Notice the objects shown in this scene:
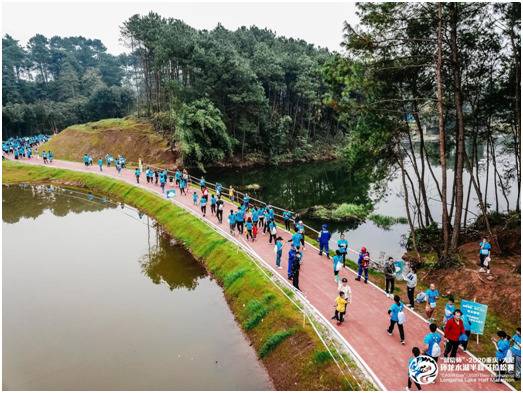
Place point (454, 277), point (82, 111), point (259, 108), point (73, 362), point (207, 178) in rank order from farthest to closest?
point (82, 111)
point (259, 108)
point (207, 178)
point (454, 277)
point (73, 362)

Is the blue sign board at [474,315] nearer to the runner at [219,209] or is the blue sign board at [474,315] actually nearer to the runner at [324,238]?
the runner at [324,238]

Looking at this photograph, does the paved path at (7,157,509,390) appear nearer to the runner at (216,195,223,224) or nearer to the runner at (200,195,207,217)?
the runner at (216,195,223,224)

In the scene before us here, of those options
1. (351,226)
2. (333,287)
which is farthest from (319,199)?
(333,287)

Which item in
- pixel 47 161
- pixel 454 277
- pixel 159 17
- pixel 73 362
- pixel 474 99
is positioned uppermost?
pixel 159 17

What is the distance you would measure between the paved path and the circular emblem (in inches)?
7.5

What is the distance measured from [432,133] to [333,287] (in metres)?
113

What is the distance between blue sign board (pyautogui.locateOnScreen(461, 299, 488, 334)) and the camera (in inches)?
490

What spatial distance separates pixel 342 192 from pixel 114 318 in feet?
108

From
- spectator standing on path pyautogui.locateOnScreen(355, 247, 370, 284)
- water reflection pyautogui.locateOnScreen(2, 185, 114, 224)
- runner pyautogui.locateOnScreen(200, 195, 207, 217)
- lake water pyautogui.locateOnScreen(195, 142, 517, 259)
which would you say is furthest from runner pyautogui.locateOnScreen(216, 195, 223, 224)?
water reflection pyautogui.locateOnScreen(2, 185, 114, 224)

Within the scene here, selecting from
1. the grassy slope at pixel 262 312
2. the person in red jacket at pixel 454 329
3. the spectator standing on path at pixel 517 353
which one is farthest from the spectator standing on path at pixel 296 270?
the spectator standing on path at pixel 517 353

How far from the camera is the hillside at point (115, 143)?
182ft

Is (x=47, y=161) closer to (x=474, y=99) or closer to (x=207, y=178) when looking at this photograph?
(x=207, y=178)

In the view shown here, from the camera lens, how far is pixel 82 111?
80.7 meters

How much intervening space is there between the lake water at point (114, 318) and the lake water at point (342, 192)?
1292 cm
